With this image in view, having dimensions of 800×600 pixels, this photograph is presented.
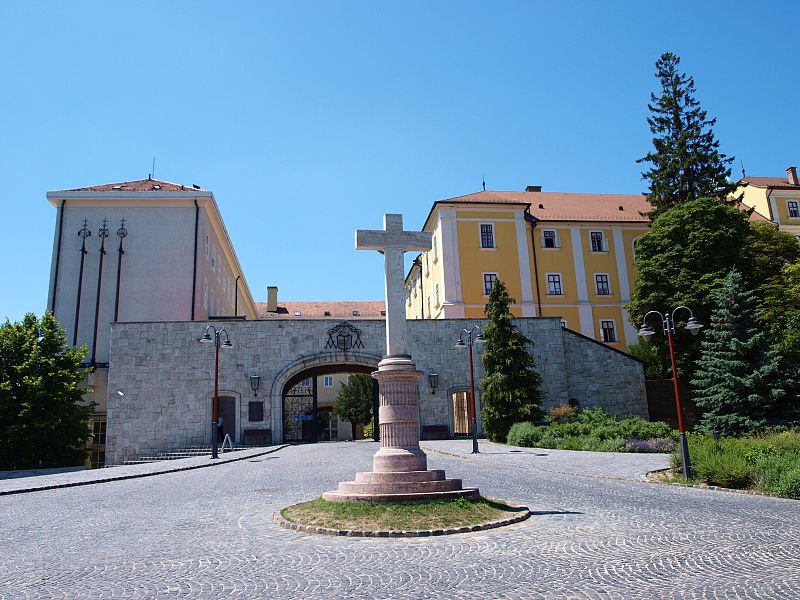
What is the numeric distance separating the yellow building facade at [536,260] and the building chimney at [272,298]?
71.1 ft

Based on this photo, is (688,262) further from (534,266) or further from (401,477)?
Result: (401,477)

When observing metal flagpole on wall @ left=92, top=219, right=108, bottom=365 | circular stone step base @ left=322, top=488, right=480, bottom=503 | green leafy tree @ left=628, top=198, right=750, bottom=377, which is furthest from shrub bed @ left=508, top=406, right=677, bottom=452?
metal flagpole on wall @ left=92, top=219, right=108, bottom=365

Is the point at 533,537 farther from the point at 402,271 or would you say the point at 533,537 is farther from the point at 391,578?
the point at 402,271

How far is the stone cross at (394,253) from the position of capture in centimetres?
1080

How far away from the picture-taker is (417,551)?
701 cm

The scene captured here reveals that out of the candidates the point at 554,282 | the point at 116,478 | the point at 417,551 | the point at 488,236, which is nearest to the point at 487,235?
the point at 488,236

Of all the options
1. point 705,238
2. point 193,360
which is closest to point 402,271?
point 193,360

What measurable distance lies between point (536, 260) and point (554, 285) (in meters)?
2.17

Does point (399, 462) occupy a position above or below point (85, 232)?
below

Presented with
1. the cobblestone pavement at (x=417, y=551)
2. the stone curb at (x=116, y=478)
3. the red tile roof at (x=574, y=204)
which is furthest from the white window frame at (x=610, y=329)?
the cobblestone pavement at (x=417, y=551)

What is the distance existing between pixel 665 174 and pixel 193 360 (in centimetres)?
3218

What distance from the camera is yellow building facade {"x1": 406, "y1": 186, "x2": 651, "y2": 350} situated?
1644 inches

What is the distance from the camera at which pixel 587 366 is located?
32625 mm

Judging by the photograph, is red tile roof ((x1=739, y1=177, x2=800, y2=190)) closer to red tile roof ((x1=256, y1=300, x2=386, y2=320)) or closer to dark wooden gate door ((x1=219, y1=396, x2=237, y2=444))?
red tile roof ((x1=256, y1=300, x2=386, y2=320))
